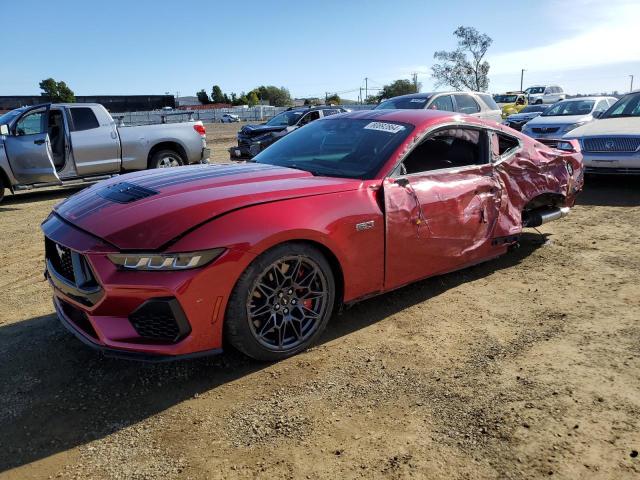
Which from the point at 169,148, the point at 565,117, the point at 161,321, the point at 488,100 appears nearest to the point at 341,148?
the point at 161,321

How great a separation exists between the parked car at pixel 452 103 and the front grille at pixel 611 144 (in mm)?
2983

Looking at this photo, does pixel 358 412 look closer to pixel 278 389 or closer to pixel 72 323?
pixel 278 389

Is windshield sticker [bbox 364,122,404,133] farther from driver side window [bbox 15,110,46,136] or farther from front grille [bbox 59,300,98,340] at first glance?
driver side window [bbox 15,110,46,136]

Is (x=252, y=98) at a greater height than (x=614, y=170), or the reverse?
(x=252, y=98)

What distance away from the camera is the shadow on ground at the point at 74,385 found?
8.21ft

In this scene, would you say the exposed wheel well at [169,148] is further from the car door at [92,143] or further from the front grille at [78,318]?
the front grille at [78,318]

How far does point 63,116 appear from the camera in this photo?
9359mm

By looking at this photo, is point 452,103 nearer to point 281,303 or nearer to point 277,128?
point 277,128

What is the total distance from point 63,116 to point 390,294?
8019 millimetres

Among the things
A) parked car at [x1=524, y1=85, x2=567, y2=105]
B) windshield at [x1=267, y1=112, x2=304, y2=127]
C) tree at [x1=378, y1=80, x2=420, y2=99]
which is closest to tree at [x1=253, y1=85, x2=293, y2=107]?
tree at [x1=378, y1=80, x2=420, y2=99]

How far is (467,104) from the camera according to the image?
11781 mm

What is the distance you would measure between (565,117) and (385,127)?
33.6 feet

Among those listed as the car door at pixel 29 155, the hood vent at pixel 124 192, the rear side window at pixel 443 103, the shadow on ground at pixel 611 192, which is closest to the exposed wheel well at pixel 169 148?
the car door at pixel 29 155

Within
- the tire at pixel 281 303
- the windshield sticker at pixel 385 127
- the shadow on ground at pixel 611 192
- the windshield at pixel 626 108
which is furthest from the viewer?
the windshield at pixel 626 108
